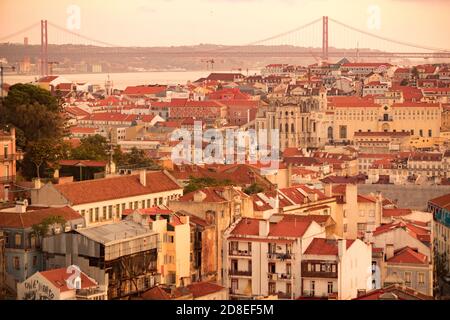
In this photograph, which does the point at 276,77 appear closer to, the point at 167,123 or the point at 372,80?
the point at 372,80

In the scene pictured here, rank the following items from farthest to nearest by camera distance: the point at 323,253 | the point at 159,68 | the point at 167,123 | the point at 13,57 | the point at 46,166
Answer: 1. the point at 159,68
2. the point at 167,123
3. the point at 13,57
4. the point at 46,166
5. the point at 323,253

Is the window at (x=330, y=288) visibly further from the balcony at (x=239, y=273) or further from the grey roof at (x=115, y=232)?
the grey roof at (x=115, y=232)

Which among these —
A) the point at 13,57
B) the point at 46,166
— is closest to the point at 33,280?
the point at 46,166

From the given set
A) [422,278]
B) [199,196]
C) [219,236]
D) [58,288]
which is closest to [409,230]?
[422,278]

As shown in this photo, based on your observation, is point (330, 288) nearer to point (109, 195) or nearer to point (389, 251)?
point (389, 251)

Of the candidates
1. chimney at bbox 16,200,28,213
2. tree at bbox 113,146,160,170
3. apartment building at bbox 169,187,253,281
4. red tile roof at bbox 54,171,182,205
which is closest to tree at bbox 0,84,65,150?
tree at bbox 113,146,160,170

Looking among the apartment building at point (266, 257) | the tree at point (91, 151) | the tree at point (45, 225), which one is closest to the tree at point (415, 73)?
the tree at point (91, 151)
